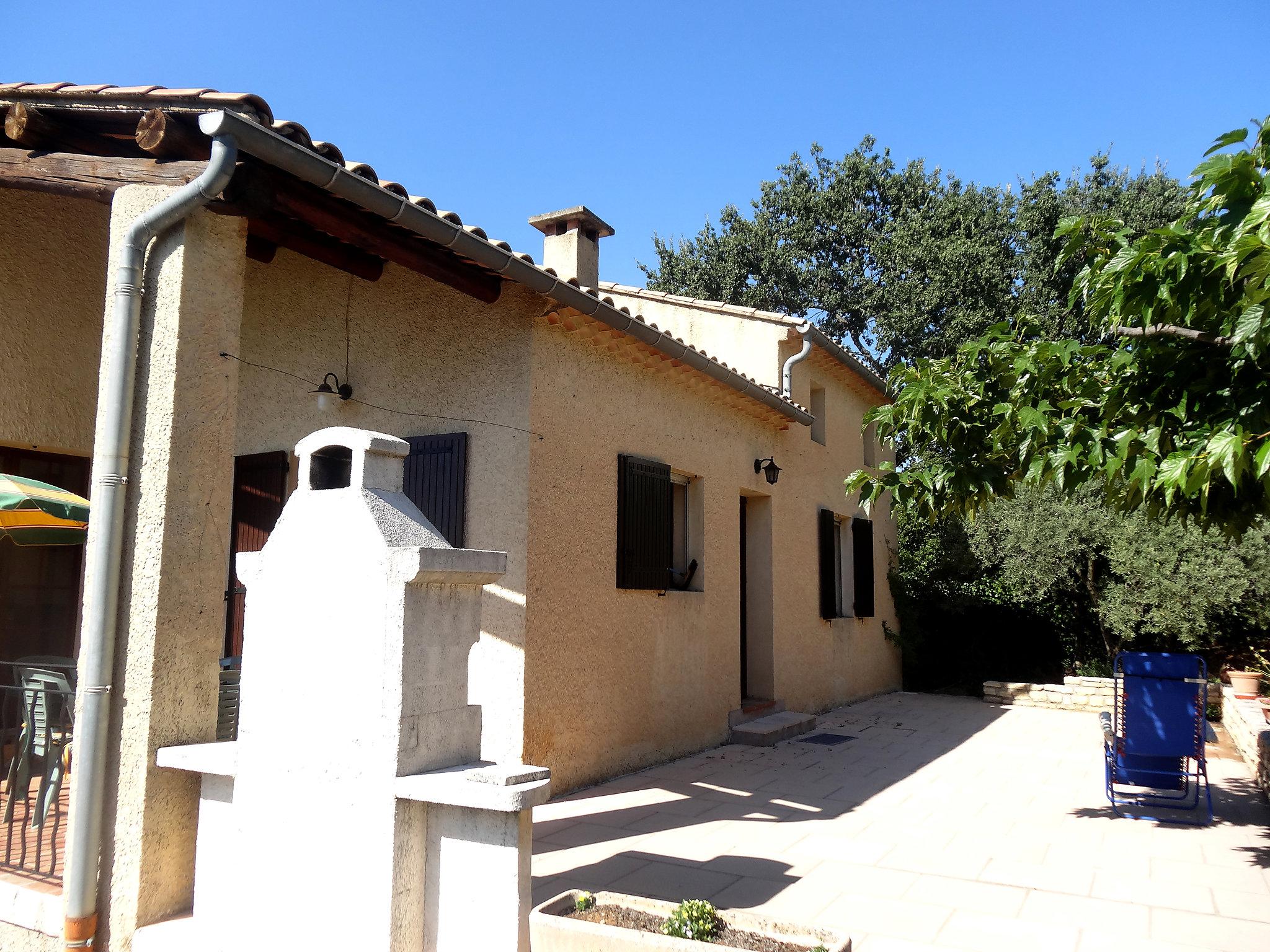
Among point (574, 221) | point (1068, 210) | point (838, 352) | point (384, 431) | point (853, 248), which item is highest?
point (853, 248)

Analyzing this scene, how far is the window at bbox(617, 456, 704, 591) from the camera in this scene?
22.4 ft

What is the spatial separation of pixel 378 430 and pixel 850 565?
25.7 feet

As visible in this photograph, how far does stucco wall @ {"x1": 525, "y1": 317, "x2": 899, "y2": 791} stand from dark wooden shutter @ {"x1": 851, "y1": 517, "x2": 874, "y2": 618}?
2.19 metres

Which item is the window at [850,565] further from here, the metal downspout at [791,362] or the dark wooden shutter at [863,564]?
the metal downspout at [791,362]

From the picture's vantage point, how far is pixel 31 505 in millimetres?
4848

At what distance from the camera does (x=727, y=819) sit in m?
5.59

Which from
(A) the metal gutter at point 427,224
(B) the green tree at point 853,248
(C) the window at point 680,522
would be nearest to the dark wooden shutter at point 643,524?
(C) the window at point 680,522

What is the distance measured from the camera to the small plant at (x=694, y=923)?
2965 mm

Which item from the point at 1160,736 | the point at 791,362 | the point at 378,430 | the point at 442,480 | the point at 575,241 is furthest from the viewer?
the point at 791,362

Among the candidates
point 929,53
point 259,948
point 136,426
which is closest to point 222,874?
point 259,948

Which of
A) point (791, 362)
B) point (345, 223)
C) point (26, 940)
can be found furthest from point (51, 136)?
point (791, 362)

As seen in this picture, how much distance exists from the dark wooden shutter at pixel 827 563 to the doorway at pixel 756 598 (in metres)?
1.64

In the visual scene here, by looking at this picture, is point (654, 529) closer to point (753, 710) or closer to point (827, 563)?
point (753, 710)

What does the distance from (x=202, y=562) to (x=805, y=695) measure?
26.1 ft
